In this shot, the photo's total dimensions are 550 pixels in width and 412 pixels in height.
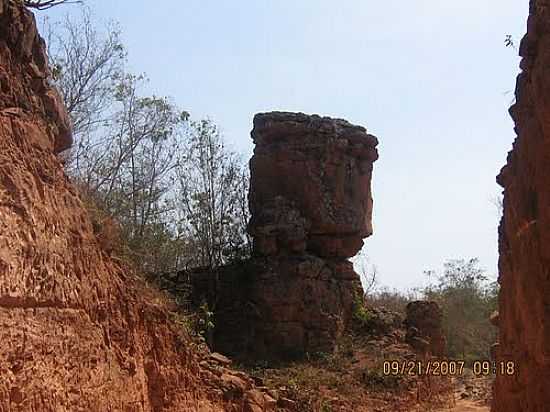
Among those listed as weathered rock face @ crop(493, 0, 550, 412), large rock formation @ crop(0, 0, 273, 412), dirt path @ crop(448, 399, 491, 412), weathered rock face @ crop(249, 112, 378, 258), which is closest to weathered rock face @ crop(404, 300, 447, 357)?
dirt path @ crop(448, 399, 491, 412)

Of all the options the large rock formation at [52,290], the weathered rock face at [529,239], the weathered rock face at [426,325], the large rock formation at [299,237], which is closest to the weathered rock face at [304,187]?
the large rock formation at [299,237]

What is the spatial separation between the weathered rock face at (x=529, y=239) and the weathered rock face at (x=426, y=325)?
9776 millimetres

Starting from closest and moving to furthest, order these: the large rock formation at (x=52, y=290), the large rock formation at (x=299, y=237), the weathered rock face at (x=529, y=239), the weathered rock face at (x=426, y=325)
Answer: the large rock formation at (x=52, y=290)
the weathered rock face at (x=529, y=239)
the large rock formation at (x=299, y=237)
the weathered rock face at (x=426, y=325)

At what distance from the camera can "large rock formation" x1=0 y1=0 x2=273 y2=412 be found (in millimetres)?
5184

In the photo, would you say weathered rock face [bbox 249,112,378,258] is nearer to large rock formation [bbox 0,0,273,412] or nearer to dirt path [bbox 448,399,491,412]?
dirt path [bbox 448,399,491,412]

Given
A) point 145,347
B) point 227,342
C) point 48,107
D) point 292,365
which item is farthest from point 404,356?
point 48,107

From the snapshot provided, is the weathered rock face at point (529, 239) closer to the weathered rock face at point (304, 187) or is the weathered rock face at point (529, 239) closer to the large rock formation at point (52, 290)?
the large rock formation at point (52, 290)

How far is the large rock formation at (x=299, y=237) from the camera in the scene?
1628cm

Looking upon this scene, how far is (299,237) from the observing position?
16938 millimetres

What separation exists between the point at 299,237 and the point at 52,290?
11.4 metres

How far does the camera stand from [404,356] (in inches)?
641

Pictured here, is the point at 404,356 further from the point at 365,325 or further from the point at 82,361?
the point at 82,361

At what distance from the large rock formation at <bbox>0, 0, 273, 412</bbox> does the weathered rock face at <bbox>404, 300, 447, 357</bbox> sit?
33.4 ft

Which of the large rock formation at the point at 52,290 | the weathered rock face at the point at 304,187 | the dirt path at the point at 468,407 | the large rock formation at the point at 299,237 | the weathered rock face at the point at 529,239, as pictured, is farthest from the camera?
the weathered rock face at the point at 304,187
